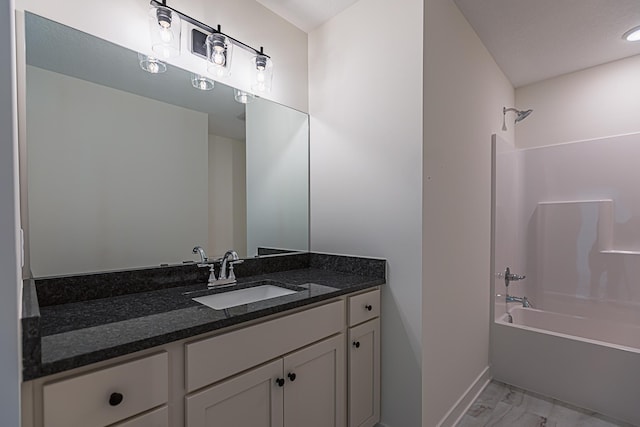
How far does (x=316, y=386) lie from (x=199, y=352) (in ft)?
2.05

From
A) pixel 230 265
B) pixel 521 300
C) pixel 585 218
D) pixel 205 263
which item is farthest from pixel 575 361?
pixel 205 263

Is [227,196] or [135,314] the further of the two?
[227,196]

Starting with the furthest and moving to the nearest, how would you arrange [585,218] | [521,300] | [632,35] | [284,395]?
[521,300], [585,218], [632,35], [284,395]

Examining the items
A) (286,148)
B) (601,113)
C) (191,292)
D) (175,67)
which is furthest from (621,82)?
(191,292)

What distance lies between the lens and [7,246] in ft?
1.94

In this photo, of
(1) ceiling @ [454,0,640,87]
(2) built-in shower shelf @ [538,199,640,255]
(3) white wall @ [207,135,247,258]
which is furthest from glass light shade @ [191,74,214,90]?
(2) built-in shower shelf @ [538,199,640,255]

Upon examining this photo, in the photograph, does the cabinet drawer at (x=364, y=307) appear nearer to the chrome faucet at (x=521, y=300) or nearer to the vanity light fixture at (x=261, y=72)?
the vanity light fixture at (x=261, y=72)

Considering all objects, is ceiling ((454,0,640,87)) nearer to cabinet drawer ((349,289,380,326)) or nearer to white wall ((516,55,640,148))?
white wall ((516,55,640,148))

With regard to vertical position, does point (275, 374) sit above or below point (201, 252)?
below

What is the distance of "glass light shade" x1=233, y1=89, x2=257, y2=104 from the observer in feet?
5.83

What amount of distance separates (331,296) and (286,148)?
1.12 m

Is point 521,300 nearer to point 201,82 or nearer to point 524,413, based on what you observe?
point 524,413

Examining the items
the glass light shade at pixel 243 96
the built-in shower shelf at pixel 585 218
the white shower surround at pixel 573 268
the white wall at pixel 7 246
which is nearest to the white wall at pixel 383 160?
the glass light shade at pixel 243 96

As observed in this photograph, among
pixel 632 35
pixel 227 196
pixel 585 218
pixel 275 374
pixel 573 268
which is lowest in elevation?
pixel 275 374
